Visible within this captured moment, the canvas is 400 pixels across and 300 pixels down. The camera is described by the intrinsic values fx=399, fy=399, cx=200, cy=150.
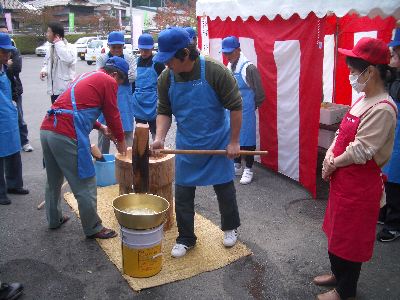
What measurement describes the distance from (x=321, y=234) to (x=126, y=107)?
312 cm

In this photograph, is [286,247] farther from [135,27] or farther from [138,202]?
[135,27]

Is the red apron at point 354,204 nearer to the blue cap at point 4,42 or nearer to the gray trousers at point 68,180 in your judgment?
the gray trousers at point 68,180

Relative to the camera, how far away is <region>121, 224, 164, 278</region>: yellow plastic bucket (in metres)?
3.09

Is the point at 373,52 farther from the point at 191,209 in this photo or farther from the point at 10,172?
the point at 10,172

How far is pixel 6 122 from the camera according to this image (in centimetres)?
464

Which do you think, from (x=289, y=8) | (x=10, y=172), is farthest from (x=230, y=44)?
(x=10, y=172)

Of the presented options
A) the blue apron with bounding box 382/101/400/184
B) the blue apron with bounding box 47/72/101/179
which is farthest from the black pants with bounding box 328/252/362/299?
the blue apron with bounding box 47/72/101/179

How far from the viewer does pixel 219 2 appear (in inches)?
242

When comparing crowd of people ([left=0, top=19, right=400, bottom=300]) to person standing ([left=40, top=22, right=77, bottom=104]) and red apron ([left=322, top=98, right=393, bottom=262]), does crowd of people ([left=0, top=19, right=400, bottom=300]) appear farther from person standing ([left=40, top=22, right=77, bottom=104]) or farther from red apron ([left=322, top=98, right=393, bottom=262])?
person standing ([left=40, top=22, right=77, bottom=104])

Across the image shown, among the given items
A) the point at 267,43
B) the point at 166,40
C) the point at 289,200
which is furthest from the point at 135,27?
the point at 166,40

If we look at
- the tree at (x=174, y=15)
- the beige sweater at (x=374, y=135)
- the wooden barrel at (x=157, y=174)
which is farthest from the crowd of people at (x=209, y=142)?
the tree at (x=174, y=15)

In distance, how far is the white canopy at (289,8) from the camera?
13.0 ft

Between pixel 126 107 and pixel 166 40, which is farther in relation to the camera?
pixel 126 107

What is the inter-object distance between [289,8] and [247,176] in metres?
2.26
